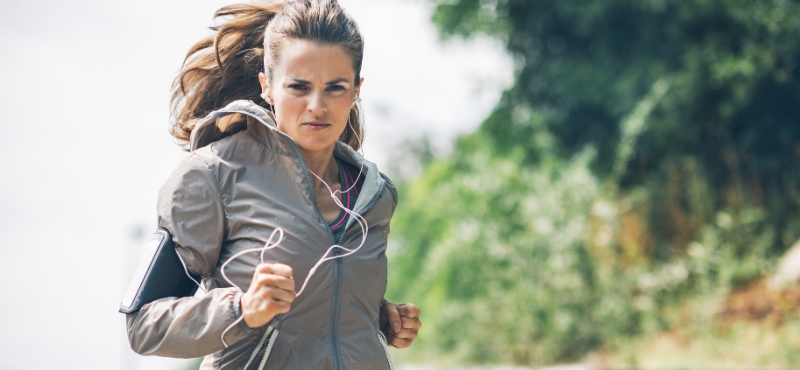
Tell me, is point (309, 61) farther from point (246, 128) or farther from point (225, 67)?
point (225, 67)

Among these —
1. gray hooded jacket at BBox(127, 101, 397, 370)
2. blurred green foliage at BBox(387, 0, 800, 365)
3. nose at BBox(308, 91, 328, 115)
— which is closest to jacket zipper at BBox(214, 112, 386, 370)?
gray hooded jacket at BBox(127, 101, 397, 370)

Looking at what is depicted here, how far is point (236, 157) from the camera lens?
194 centimetres

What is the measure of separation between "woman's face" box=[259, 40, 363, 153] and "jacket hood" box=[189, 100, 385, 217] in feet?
0.14

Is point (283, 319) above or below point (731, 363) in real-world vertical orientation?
below

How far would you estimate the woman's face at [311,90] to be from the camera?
1.93 m

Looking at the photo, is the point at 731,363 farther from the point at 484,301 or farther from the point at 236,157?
the point at 236,157

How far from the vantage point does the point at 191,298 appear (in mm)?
1737

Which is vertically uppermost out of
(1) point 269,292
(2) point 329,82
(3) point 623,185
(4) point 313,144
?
(3) point 623,185

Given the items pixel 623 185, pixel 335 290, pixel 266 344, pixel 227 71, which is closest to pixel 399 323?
pixel 335 290

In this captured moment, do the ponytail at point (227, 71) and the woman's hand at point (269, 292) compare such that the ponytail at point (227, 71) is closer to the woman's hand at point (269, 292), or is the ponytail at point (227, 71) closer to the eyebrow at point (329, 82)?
the eyebrow at point (329, 82)

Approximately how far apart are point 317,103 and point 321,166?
274 millimetres

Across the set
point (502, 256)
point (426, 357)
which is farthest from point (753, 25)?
point (426, 357)

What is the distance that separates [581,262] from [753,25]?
137 inches

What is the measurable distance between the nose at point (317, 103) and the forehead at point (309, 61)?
4 centimetres
